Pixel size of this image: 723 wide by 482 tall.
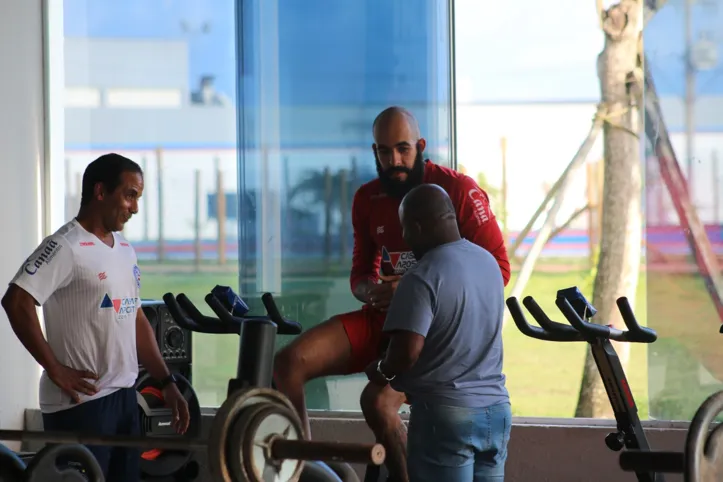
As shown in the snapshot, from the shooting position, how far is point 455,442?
2.81 meters

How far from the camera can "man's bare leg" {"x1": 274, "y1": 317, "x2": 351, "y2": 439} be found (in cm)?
360

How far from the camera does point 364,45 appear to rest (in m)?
5.32

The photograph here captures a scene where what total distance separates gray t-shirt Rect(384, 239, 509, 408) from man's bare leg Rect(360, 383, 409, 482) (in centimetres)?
64

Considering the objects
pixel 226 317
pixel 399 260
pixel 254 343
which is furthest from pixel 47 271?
pixel 399 260

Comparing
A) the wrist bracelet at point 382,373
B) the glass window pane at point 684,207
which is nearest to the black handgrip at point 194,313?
the wrist bracelet at point 382,373

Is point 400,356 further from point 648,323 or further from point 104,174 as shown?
point 648,323

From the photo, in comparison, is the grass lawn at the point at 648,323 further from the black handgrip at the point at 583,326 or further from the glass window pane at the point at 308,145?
the black handgrip at the point at 583,326

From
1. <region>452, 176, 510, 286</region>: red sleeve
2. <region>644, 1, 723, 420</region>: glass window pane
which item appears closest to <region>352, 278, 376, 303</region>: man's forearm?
<region>452, 176, 510, 286</region>: red sleeve

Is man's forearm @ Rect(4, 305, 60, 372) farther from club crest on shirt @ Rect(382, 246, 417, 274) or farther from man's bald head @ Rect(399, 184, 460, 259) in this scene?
club crest on shirt @ Rect(382, 246, 417, 274)

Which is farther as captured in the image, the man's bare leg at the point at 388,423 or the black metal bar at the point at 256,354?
the man's bare leg at the point at 388,423

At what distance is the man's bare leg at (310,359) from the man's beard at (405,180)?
0.53 meters

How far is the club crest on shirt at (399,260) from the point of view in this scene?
378 centimetres

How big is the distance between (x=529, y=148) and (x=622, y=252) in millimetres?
2188

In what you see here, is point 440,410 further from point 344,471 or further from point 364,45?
point 364,45
